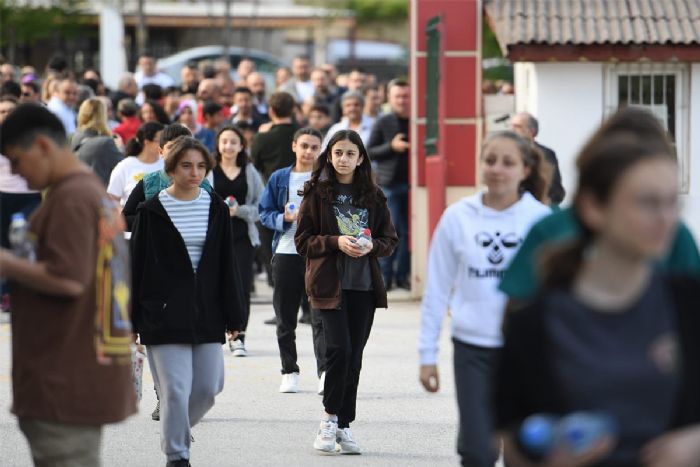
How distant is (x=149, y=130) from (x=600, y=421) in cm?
761

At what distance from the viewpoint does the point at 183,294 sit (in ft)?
23.9

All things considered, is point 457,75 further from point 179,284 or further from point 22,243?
point 22,243

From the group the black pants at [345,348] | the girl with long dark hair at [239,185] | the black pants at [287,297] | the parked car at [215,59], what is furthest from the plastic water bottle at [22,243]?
the parked car at [215,59]

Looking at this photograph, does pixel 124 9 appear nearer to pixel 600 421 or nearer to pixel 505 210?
pixel 505 210

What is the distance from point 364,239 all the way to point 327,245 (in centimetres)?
22

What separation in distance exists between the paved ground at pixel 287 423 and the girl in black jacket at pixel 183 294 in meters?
0.75

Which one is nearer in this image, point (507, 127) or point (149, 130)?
point (149, 130)

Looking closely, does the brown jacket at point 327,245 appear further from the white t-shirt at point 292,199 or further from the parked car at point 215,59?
the parked car at point 215,59

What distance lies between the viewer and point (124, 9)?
42.0 meters

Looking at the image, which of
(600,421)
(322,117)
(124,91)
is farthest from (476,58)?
(600,421)

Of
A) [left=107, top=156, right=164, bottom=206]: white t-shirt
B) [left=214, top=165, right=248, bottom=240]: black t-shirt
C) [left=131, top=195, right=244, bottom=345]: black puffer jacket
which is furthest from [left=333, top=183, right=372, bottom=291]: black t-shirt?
[left=214, top=165, right=248, bottom=240]: black t-shirt

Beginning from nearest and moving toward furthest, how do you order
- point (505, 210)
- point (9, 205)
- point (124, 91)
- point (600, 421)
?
point (600, 421) → point (505, 210) → point (9, 205) → point (124, 91)

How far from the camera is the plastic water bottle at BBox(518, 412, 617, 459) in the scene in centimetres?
336

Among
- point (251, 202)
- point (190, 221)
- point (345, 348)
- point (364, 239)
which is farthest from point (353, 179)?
point (251, 202)
